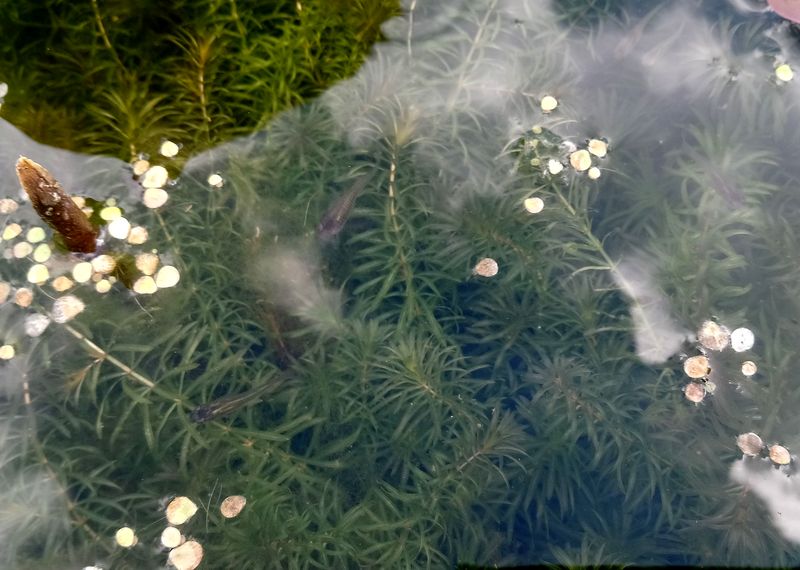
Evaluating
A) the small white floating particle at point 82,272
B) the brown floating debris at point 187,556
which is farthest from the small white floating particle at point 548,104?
the brown floating debris at point 187,556

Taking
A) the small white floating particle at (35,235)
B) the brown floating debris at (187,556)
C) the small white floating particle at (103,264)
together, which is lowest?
the brown floating debris at (187,556)

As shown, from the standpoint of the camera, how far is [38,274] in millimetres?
3178

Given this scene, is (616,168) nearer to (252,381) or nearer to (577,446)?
(577,446)

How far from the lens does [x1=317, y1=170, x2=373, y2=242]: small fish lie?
3459mm

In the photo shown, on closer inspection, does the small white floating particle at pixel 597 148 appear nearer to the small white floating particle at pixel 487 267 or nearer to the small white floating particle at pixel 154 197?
the small white floating particle at pixel 487 267

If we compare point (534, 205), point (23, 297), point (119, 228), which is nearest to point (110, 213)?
point (119, 228)

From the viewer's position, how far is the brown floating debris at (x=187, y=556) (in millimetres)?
2869

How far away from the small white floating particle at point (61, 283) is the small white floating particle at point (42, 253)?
0.43 ft

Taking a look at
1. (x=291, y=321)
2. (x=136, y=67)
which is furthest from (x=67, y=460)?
(x=136, y=67)

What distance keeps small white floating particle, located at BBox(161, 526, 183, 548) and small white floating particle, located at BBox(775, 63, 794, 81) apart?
4.08 meters

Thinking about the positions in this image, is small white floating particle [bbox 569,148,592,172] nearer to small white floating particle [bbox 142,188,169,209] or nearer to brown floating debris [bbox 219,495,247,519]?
small white floating particle [bbox 142,188,169,209]

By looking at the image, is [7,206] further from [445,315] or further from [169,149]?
[445,315]

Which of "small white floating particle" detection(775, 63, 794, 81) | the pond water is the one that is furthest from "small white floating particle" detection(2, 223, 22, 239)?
"small white floating particle" detection(775, 63, 794, 81)

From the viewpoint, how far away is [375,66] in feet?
12.1
